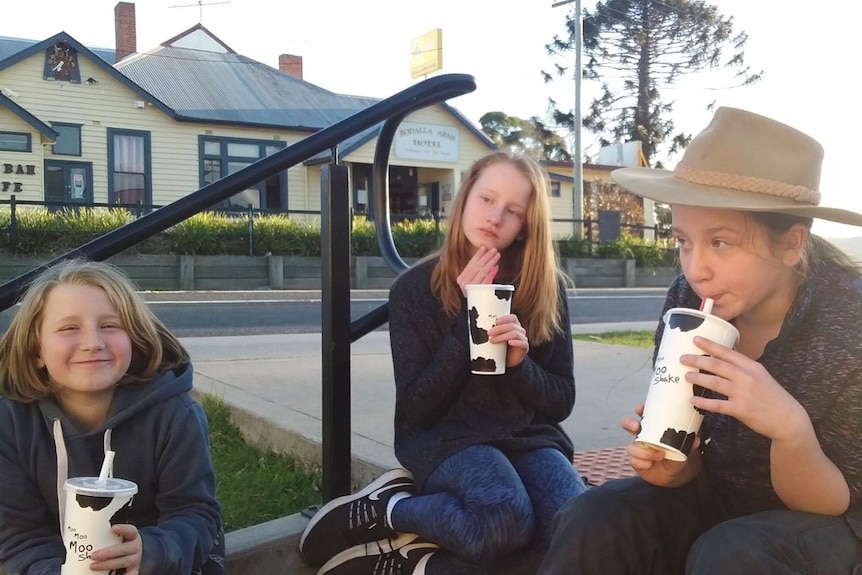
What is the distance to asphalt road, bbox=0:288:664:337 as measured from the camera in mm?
10406

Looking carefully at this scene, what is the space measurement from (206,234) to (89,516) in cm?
1648

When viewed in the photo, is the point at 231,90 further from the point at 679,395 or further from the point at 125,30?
the point at 679,395

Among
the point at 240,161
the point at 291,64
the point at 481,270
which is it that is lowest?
the point at 481,270

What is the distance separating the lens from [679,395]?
4.57ft

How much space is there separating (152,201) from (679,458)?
79.0 feet

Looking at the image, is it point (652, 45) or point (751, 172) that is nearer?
point (751, 172)

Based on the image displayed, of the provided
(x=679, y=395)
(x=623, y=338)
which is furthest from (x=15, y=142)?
(x=679, y=395)

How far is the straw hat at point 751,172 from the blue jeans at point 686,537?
59 cm

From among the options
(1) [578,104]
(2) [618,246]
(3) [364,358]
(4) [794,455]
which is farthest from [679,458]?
(1) [578,104]

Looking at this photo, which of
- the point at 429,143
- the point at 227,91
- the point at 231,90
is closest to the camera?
the point at 227,91

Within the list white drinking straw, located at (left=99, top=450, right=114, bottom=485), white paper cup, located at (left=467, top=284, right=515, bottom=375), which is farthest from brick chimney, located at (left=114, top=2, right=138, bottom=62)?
white drinking straw, located at (left=99, top=450, right=114, bottom=485)

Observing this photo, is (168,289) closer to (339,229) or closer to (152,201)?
(152,201)

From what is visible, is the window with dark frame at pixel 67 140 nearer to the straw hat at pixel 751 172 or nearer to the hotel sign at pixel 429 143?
the hotel sign at pixel 429 143

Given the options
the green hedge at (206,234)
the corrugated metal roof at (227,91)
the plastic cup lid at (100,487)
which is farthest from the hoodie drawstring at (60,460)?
the corrugated metal roof at (227,91)
